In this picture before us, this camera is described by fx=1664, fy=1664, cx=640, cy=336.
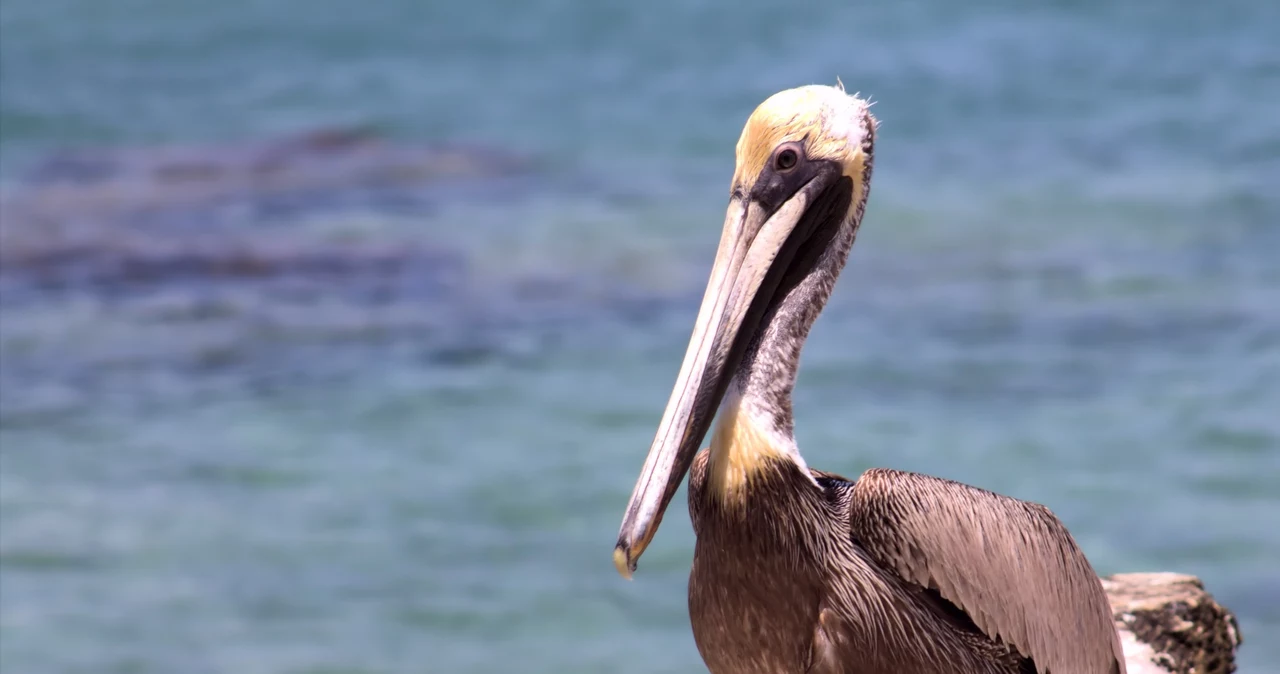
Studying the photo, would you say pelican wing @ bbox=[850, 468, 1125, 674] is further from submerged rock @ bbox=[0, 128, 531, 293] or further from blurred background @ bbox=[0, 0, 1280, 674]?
submerged rock @ bbox=[0, 128, 531, 293]

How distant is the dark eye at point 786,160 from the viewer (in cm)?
330

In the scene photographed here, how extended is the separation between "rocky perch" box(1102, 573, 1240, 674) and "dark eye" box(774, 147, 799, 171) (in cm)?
175

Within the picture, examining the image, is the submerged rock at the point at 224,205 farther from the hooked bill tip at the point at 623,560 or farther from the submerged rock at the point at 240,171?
the hooked bill tip at the point at 623,560

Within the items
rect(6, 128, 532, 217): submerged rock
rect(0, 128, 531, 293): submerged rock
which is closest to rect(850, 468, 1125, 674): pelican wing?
rect(0, 128, 531, 293): submerged rock

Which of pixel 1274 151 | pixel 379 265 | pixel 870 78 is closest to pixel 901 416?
pixel 379 265

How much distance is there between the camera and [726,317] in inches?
130

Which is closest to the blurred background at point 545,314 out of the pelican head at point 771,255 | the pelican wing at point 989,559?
the pelican wing at point 989,559

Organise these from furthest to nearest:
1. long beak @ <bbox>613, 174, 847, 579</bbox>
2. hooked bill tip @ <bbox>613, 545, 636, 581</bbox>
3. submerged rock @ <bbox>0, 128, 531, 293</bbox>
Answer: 1. submerged rock @ <bbox>0, 128, 531, 293</bbox>
2. long beak @ <bbox>613, 174, 847, 579</bbox>
3. hooked bill tip @ <bbox>613, 545, 636, 581</bbox>

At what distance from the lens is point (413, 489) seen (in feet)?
25.2

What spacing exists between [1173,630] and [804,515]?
1566 mm

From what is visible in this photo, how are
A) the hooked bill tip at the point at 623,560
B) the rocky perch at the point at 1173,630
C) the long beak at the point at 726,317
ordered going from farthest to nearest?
the rocky perch at the point at 1173,630 < the long beak at the point at 726,317 < the hooked bill tip at the point at 623,560

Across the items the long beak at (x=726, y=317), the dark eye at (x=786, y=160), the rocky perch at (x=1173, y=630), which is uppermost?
the dark eye at (x=786, y=160)

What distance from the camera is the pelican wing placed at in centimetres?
323

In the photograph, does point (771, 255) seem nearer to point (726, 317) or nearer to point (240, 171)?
point (726, 317)
